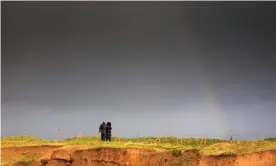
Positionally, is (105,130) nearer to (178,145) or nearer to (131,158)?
(178,145)

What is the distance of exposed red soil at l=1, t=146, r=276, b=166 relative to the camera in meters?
24.4

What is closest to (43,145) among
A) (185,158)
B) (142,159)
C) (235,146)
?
(142,159)

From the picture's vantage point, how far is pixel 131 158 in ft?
105

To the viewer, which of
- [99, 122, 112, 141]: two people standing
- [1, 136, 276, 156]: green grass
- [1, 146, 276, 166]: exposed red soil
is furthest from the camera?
[99, 122, 112, 141]: two people standing

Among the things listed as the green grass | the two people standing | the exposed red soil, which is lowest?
the exposed red soil

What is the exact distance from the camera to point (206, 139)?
38875 millimetres

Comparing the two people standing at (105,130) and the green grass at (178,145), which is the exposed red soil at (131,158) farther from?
the two people standing at (105,130)

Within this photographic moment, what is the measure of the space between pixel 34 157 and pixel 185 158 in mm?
20711

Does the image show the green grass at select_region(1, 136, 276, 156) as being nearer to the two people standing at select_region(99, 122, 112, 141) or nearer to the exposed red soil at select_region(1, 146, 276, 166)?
the exposed red soil at select_region(1, 146, 276, 166)

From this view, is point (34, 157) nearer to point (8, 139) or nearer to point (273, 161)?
point (8, 139)

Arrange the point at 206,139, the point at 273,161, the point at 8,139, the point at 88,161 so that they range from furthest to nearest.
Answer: the point at 8,139 → the point at 206,139 → the point at 88,161 → the point at 273,161

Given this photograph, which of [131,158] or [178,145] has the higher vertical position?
[178,145]

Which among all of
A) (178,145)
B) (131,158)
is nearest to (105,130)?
(178,145)

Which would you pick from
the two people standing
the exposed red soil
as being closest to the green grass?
the exposed red soil
